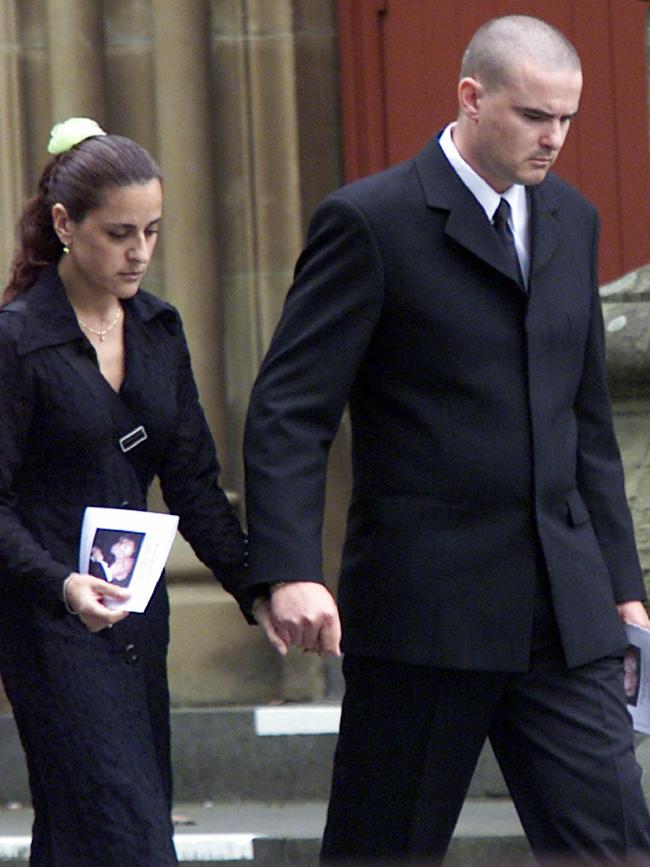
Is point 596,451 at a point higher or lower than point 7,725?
higher

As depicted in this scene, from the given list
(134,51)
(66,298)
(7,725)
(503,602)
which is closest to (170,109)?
(134,51)

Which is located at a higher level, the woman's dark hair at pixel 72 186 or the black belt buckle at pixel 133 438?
the woman's dark hair at pixel 72 186

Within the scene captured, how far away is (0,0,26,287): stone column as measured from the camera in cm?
708

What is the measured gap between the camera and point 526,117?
3.80m

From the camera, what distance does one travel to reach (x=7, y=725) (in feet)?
22.1

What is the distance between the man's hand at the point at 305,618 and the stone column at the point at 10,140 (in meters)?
3.47

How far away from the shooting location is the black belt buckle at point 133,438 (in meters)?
4.03

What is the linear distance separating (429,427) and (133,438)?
57cm

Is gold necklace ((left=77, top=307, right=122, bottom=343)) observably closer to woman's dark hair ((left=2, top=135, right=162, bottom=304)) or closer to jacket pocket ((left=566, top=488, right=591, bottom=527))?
woman's dark hair ((left=2, top=135, right=162, bottom=304))

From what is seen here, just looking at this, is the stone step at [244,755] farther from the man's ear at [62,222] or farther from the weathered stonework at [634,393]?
the man's ear at [62,222]

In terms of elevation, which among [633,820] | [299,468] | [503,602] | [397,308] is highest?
[397,308]

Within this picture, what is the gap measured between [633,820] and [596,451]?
707mm

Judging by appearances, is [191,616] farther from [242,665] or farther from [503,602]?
[503,602]

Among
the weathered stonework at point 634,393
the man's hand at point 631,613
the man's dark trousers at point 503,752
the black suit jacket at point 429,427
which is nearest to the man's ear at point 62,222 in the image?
the black suit jacket at point 429,427
